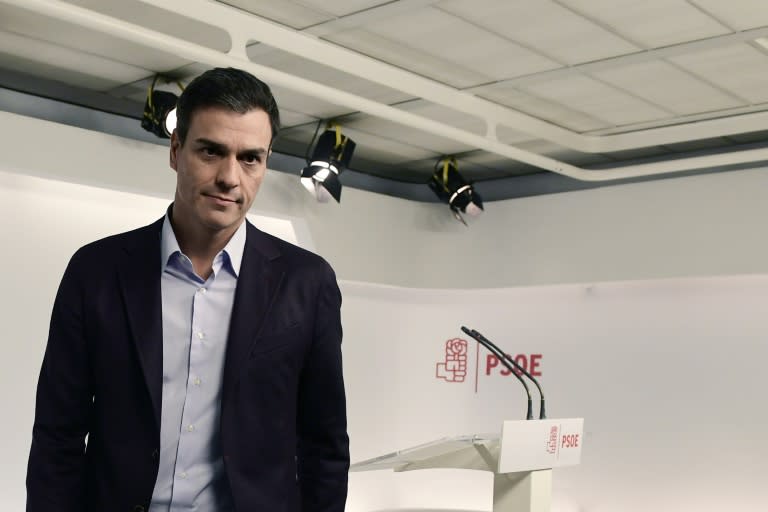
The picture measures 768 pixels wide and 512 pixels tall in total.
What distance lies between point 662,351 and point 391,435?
2.13 m

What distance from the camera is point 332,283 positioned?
1.36 m

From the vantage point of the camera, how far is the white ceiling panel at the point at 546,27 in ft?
14.1

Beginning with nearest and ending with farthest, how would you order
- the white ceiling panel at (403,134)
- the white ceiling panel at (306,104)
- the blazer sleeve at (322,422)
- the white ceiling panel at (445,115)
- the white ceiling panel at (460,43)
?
the blazer sleeve at (322,422) → the white ceiling panel at (460,43) → the white ceiling panel at (306,104) → the white ceiling panel at (445,115) → the white ceiling panel at (403,134)

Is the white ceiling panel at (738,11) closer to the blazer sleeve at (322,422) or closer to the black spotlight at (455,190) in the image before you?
the black spotlight at (455,190)

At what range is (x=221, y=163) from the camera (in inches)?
47.5

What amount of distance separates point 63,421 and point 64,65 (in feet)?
14.9

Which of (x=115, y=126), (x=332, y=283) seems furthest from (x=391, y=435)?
(x=332, y=283)

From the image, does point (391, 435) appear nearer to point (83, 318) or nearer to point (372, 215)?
point (372, 215)

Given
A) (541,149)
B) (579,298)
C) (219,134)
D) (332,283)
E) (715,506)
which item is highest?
(541,149)

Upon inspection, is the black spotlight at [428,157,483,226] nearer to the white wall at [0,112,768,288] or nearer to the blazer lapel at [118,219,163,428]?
the white wall at [0,112,768,288]

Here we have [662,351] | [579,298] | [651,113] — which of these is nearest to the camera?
[651,113]

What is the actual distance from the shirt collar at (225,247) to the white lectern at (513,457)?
287 cm

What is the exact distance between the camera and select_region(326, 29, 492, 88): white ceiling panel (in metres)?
4.76

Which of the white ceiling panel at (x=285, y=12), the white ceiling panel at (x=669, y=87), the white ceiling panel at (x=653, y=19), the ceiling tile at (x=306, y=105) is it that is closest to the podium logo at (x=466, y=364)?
the ceiling tile at (x=306, y=105)
